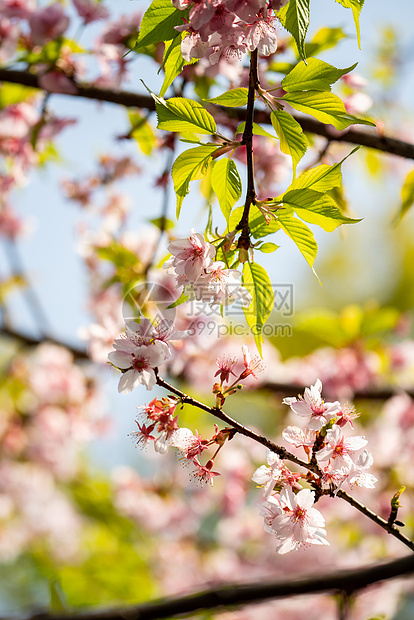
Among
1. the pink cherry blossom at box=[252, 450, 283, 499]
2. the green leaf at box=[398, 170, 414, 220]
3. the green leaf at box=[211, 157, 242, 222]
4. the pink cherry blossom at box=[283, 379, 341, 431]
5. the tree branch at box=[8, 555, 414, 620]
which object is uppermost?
the green leaf at box=[398, 170, 414, 220]

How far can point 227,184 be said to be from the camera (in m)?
0.72

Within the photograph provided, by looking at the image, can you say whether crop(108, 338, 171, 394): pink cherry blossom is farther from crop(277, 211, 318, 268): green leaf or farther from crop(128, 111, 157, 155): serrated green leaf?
crop(128, 111, 157, 155): serrated green leaf

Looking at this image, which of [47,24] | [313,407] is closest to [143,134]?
[47,24]

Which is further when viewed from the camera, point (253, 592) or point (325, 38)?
point (325, 38)

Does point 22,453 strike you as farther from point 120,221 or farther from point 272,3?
point 272,3

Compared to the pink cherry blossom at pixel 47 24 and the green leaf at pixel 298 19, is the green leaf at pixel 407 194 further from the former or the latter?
the pink cherry blossom at pixel 47 24

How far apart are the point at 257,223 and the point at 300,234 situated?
0.21 feet

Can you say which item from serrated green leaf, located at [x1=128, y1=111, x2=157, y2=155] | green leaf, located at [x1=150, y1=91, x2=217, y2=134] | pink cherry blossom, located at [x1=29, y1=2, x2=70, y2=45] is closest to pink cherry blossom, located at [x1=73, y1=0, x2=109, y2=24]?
pink cherry blossom, located at [x1=29, y1=2, x2=70, y2=45]

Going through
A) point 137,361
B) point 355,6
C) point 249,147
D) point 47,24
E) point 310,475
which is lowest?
point 310,475

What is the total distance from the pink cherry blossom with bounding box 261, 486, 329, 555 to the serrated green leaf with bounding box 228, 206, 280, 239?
1.10 ft

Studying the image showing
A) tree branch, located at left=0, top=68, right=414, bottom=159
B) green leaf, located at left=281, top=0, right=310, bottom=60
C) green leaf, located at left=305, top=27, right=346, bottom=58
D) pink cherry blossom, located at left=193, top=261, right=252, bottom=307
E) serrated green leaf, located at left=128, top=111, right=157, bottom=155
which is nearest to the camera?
green leaf, located at left=281, top=0, right=310, bottom=60

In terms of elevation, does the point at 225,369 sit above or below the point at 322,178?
below

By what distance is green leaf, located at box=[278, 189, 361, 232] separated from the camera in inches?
25.6

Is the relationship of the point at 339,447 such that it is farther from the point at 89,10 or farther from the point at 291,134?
the point at 89,10
